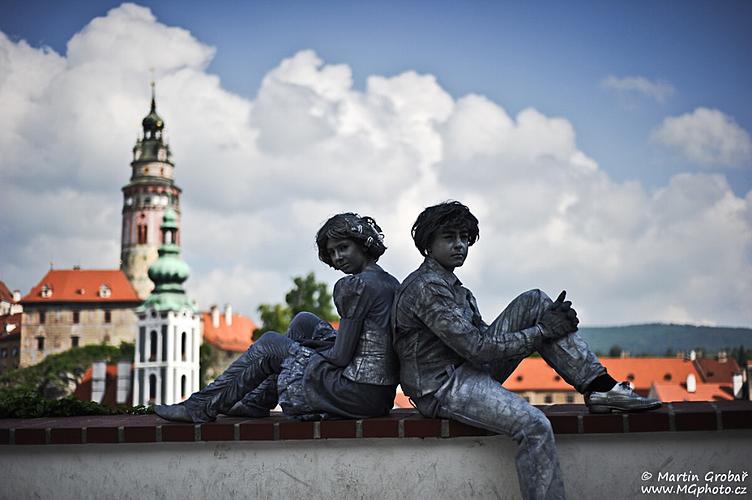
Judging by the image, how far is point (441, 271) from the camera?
5.29 m

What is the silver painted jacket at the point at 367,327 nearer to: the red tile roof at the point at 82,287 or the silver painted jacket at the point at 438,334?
the silver painted jacket at the point at 438,334

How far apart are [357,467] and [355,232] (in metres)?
1.42

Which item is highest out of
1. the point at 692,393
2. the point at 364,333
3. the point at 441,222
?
the point at 441,222

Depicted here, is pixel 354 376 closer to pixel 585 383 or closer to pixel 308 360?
pixel 308 360

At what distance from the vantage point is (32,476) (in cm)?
558

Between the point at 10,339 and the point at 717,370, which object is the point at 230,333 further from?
the point at 717,370

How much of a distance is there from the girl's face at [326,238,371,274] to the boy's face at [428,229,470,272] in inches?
21.5

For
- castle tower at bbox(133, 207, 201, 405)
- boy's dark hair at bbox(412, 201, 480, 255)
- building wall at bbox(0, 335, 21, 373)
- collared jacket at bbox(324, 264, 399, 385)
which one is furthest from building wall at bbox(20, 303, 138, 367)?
boy's dark hair at bbox(412, 201, 480, 255)

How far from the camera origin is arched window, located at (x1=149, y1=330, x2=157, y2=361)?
292 ft

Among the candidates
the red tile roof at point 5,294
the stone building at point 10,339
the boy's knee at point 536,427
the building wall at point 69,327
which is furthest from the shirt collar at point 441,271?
the red tile roof at point 5,294

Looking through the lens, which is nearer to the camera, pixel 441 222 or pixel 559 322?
pixel 559 322

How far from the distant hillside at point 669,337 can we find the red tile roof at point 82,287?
51708mm

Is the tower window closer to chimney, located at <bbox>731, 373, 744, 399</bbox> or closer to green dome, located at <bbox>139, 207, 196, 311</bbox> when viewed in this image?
green dome, located at <bbox>139, 207, 196, 311</bbox>

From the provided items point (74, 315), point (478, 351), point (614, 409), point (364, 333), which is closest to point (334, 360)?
point (364, 333)
